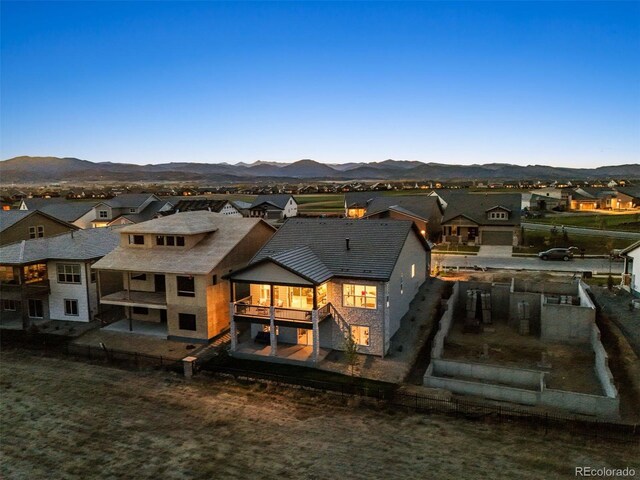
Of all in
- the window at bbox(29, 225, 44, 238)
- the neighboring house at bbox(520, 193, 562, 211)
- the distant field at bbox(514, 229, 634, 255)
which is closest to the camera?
the window at bbox(29, 225, 44, 238)

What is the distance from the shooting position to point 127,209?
84.9 meters

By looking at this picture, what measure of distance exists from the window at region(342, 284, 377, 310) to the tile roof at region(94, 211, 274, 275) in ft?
30.0

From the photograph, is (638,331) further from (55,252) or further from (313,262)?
(55,252)

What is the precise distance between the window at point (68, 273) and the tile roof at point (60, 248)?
2.78 feet

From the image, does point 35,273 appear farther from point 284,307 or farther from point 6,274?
point 284,307

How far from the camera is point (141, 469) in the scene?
18.2m

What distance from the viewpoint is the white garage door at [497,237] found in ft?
213

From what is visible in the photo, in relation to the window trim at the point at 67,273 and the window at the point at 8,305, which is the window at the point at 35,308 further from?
the window at the point at 8,305

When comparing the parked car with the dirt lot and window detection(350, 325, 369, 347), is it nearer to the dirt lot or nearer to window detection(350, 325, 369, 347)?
window detection(350, 325, 369, 347)

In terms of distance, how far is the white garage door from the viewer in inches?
2554

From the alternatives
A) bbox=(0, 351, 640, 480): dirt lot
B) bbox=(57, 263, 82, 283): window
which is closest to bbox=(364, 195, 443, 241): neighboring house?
bbox=(57, 263, 82, 283): window

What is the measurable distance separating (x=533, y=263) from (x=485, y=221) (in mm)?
14552

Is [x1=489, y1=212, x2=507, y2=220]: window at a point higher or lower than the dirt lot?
higher

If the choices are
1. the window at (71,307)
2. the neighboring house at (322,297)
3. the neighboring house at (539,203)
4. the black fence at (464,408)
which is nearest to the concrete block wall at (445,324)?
the black fence at (464,408)
